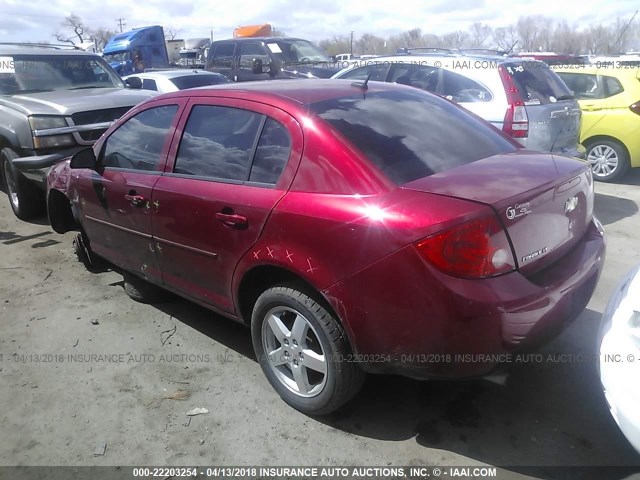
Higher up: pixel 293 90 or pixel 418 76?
pixel 293 90

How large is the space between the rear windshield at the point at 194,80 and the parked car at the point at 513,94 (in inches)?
162

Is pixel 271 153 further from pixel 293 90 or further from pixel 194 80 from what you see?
pixel 194 80

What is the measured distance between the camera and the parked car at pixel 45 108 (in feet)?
19.1

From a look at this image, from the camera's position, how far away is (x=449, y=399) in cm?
294

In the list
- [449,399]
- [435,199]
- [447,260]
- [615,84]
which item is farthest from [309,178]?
[615,84]

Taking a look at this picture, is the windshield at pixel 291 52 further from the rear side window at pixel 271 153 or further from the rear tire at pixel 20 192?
the rear side window at pixel 271 153

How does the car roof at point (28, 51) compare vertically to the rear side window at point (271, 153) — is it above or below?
above

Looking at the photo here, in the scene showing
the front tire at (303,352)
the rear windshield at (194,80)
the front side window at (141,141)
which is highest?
the front side window at (141,141)

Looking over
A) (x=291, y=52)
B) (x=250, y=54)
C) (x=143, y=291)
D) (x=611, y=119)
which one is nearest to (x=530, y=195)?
(x=143, y=291)

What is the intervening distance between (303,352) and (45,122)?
465 centimetres

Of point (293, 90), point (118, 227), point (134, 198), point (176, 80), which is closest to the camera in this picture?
point (293, 90)

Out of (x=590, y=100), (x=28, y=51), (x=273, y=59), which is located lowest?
(x=590, y=100)

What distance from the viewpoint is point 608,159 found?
7809 millimetres

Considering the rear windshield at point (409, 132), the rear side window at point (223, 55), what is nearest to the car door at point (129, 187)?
the rear windshield at point (409, 132)
